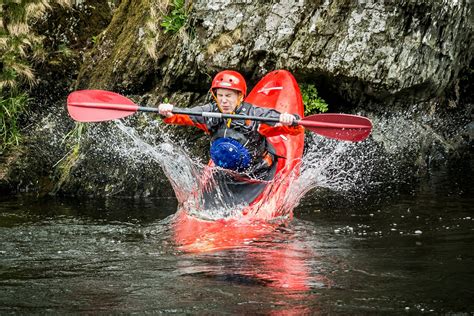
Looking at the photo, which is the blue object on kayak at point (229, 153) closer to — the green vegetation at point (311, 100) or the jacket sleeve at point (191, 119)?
the jacket sleeve at point (191, 119)

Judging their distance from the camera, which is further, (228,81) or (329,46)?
(329,46)

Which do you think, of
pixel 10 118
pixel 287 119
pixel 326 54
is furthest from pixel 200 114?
pixel 10 118

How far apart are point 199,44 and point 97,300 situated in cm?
430

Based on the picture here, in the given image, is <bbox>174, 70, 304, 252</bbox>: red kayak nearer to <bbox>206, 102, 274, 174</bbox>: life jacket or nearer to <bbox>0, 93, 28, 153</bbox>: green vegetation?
<bbox>206, 102, 274, 174</bbox>: life jacket

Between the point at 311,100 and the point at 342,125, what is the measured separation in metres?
1.88

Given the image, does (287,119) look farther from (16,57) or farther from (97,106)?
(16,57)

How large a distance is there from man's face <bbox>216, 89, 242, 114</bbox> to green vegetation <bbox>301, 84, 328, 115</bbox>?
1817 mm

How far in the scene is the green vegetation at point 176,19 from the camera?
766 cm

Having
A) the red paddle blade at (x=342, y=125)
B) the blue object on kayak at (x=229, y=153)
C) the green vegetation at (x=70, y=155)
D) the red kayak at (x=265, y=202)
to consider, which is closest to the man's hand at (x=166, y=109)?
the blue object on kayak at (x=229, y=153)

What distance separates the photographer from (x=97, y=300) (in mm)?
3701

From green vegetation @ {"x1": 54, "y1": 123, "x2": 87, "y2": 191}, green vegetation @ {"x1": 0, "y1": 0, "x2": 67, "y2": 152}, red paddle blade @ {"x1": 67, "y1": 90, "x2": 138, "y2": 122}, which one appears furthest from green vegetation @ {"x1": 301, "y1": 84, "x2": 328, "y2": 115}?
green vegetation @ {"x1": 0, "y1": 0, "x2": 67, "y2": 152}

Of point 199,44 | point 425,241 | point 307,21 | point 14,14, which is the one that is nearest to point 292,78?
point 307,21

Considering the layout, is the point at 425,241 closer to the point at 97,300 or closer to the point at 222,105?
the point at 222,105

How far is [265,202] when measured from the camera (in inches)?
234
